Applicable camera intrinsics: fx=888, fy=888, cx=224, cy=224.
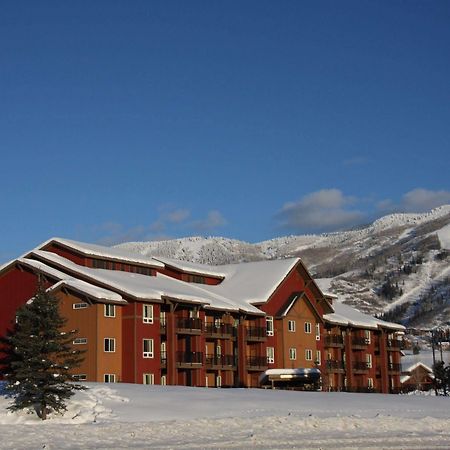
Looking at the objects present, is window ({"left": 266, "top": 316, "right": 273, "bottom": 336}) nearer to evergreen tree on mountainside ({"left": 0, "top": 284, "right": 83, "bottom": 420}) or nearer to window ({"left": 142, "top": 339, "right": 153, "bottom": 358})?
window ({"left": 142, "top": 339, "right": 153, "bottom": 358})

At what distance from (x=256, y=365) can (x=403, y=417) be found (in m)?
33.5

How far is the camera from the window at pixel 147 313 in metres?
58.9

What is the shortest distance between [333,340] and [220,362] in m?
19.0

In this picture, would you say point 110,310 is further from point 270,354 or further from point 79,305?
point 270,354

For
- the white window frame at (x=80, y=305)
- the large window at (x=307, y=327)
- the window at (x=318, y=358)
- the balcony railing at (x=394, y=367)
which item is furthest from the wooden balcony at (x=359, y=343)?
the white window frame at (x=80, y=305)

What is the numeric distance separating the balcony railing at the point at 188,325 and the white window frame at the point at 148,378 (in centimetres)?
427

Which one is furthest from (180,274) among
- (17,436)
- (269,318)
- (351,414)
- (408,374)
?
(408,374)

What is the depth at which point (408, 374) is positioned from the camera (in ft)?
382

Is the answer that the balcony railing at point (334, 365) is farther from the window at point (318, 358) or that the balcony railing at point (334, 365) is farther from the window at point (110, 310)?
the window at point (110, 310)

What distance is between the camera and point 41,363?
34.7 m

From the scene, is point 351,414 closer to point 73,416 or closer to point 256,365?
point 73,416

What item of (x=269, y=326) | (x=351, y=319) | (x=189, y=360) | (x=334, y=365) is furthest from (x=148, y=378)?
(x=351, y=319)

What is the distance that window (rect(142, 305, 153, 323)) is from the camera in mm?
58875

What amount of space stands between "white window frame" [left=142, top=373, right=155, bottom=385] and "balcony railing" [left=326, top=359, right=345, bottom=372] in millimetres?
25122
